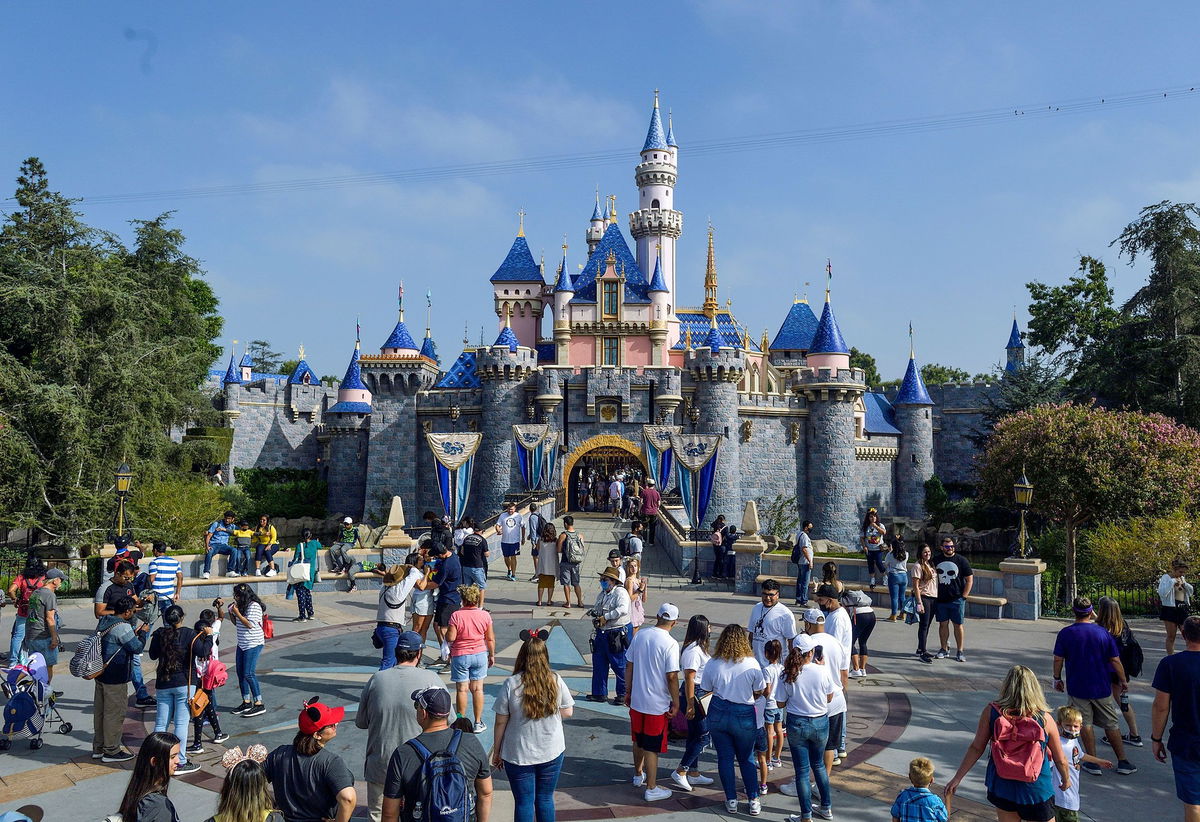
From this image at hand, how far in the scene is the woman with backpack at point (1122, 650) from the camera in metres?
7.22

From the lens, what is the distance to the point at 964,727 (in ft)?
26.5

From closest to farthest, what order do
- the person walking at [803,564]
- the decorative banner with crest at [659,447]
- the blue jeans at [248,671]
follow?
the blue jeans at [248,671]
the person walking at [803,564]
the decorative banner with crest at [659,447]

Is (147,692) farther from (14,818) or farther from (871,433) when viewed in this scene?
(871,433)

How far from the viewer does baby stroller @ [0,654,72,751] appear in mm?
7285

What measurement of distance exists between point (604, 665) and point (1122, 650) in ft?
16.4

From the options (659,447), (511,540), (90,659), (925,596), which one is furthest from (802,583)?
(90,659)

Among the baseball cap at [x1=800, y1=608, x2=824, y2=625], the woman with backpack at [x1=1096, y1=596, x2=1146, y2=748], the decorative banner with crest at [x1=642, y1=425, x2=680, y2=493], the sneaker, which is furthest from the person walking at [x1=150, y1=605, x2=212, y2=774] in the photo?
the decorative banner with crest at [x1=642, y1=425, x2=680, y2=493]

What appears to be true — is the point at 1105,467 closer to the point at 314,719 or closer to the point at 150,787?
the point at 314,719

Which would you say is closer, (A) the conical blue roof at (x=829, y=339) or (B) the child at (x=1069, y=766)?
(B) the child at (x=1069, y=766)

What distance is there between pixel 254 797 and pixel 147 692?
20.7 ft

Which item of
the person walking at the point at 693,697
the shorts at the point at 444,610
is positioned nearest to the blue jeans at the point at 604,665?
the shorts at the point at 444,610

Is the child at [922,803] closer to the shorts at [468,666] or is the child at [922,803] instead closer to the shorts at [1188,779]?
the shorts at [1188,779]

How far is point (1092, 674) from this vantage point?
6820 millimetres

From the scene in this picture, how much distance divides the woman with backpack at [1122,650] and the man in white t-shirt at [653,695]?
3.77 metres
